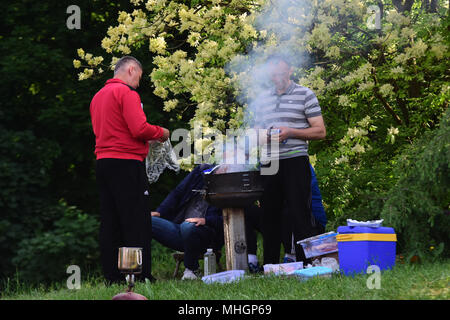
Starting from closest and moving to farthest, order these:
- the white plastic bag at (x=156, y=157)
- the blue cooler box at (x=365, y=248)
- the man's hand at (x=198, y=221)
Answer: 1. the blue cooler box at (x=365, y=248)
2. the white plastic bag at (x=156, y=157)
3. the man's hand at (x=198, y=221)

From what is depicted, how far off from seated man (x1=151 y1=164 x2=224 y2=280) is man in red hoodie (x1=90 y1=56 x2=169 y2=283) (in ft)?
3.62

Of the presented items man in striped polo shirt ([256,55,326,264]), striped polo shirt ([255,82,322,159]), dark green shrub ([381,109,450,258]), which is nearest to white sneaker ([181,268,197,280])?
man in striped polo shirt ([256,55,326,264])

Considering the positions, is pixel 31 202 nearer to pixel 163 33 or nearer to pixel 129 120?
pixel 163 33

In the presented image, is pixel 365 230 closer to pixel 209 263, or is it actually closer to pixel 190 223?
pixel 209 263

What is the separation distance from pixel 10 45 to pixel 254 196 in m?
6.75

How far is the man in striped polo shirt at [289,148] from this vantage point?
5234mm

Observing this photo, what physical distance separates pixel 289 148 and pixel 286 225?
1.03m

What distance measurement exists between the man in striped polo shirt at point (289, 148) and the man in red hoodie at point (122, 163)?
0.98 m

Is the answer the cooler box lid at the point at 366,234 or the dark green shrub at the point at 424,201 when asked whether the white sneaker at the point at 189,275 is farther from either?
the dark green shrub at the point at 424,201

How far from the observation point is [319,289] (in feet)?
13.4

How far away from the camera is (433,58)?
6.49 meters

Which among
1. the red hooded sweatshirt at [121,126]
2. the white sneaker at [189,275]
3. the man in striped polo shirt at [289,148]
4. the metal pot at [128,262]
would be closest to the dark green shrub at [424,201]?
the man in striped polo shirt at [289,148]

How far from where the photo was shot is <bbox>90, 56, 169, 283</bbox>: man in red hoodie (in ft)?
16.0

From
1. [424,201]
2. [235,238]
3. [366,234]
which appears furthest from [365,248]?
[235,238]
